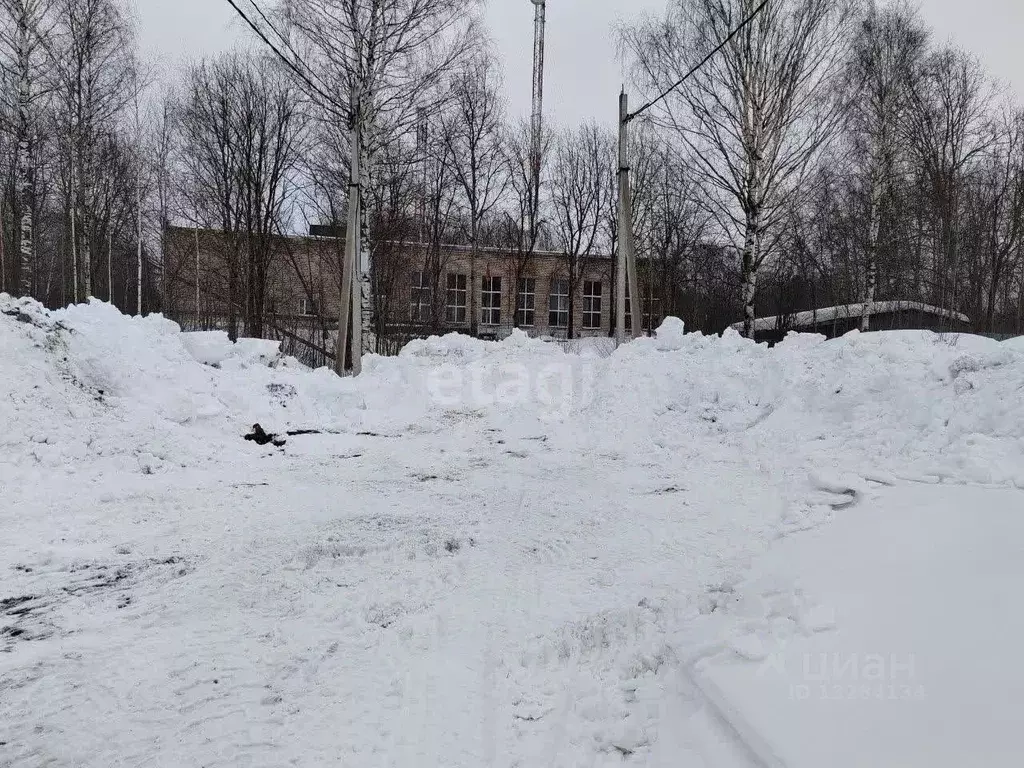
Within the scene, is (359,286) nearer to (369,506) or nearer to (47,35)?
(369,506)

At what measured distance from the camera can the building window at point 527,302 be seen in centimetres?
3504

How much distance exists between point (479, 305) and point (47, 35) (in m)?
22.1

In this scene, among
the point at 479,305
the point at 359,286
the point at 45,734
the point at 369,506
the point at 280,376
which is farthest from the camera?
the point at 479,305

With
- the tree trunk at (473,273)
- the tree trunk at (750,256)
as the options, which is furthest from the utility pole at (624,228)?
the tree trunk at (473,273)

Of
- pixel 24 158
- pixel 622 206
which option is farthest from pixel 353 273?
pixel 24 158

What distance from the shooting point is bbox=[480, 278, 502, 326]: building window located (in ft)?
113

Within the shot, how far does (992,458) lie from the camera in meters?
4.48

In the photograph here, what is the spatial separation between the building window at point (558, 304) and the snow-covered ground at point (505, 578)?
2823 cm

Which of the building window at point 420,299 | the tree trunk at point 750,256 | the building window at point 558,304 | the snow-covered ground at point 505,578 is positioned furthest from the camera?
the building window at point 558,304

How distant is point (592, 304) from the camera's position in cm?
3775

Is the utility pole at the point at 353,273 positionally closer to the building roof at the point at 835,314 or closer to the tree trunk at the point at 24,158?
the tree trunk at the point at 24,158

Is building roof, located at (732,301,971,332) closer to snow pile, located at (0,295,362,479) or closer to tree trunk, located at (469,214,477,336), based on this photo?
tree trunk, located at (469,214,477,336)

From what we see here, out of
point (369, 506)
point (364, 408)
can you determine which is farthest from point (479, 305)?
point (369, 506)

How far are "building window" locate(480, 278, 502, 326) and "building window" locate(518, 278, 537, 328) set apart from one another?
4.39 ft
